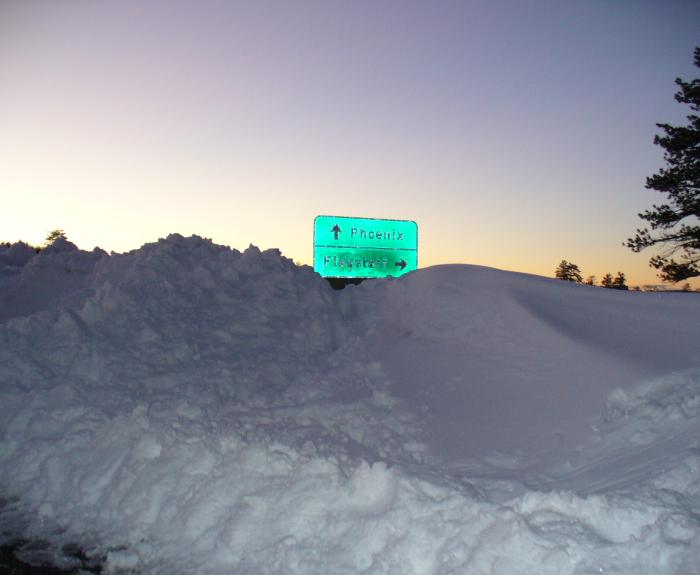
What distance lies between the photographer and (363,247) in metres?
13.0

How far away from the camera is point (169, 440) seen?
5.42m

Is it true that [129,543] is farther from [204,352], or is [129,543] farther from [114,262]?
[114,262]

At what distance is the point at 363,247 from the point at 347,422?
7.30 m

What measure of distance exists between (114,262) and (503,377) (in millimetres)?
6975

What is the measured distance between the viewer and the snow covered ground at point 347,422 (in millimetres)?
3785

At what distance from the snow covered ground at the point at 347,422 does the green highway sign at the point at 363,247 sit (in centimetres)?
254

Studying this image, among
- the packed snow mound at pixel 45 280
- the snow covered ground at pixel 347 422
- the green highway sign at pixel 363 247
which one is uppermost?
the green highway sign at pixel 363 247

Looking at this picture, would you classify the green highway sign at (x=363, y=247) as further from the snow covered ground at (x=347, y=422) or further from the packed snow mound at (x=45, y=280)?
the packed snow mound at (x=45, y=280)

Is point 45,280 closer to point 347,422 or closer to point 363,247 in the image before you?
point 363,247

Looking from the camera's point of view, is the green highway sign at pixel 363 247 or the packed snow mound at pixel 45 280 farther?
Answer: the green highway sign at pixel 363 247

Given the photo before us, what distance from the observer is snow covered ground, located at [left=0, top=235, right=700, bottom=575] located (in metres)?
3.79

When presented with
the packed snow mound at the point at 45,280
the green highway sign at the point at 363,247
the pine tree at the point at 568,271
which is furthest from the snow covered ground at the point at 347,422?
the pine tree at the point at 568,271

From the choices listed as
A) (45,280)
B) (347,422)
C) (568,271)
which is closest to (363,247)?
(45,280)

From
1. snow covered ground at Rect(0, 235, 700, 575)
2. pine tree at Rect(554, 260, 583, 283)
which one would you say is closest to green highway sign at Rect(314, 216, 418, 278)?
snow covered ground at Rect(0, 235, 700, 575)
